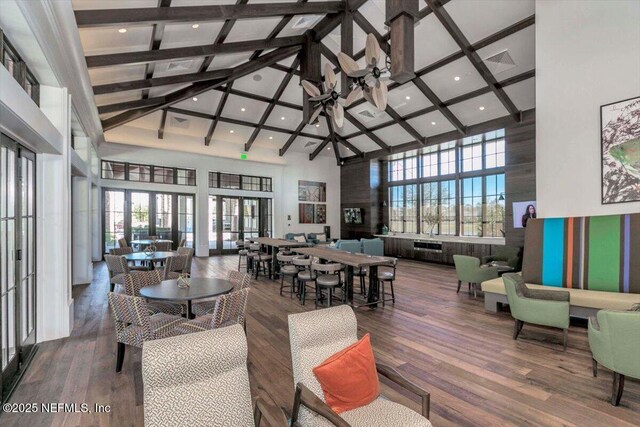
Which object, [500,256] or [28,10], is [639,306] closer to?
[500,256]

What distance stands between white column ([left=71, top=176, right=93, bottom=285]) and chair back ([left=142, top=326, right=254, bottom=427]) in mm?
6849

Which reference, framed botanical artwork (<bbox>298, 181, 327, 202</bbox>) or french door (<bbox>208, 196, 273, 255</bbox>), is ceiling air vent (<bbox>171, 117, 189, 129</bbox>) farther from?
framed botanical artwork (<bbox>298, 181, 327, 202</bbox>)

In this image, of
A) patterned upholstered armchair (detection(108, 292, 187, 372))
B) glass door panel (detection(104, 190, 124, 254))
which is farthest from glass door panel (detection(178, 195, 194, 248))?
patterned upholstered armchair (detection(108, 292, 187, 372))

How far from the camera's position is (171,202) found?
11.2 meters

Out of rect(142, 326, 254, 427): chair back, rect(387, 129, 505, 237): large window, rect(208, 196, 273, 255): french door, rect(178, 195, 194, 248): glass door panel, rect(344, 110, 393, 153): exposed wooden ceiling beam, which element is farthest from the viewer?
rect(208, 196, 273, 255): french door

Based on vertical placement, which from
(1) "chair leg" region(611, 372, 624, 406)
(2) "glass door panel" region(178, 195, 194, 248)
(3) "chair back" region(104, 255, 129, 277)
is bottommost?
(1) "chair leg" region(611, 372, 624, 406)

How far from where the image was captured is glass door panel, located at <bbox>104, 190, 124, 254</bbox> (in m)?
9.87

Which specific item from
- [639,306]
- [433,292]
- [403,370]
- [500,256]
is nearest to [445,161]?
[500,256]

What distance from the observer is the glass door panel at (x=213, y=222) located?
11.9 m

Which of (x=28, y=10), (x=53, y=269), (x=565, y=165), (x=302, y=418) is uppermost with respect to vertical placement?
(x=28, y=10)

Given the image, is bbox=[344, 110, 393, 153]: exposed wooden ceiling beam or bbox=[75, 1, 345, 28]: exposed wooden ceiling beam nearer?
bbox=[75, 1, 345, 28]: exposed wooden ceiling beam

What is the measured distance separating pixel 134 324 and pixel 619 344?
4195mm

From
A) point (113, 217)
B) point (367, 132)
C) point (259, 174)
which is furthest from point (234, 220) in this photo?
point (367, 132)

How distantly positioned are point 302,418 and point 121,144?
36.4ft
